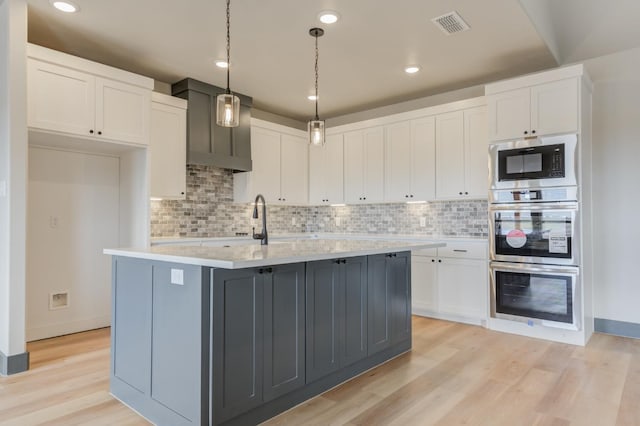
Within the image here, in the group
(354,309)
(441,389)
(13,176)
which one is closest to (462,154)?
(354,309)

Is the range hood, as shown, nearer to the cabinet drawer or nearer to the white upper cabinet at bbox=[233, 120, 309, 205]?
the white upper cabinet at bbox=[233, 120, 309, 205]

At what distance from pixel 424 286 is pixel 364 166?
174cm

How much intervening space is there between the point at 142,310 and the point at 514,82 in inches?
147

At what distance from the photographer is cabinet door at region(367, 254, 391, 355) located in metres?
2.94

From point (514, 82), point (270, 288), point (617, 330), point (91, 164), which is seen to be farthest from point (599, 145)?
point (91, 164)

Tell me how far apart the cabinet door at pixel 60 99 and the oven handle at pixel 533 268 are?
394cm

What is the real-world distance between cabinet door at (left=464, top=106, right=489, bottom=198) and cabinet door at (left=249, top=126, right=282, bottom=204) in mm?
2422

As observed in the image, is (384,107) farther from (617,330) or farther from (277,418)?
(277,418)

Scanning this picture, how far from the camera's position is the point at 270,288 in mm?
2223

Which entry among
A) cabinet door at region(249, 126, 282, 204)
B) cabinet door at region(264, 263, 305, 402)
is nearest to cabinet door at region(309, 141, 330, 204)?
cabinet door at region(249, 126, 282, 204)

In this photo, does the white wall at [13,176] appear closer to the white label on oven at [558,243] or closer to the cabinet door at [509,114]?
the cabinet door at [509,114]

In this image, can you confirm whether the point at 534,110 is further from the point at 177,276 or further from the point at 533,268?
the point at 177,276

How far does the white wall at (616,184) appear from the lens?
12.5 feet

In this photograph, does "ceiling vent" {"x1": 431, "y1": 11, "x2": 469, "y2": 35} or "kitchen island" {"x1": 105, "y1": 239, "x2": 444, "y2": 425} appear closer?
"kitchen island" {"x1": 105, "y1": 239, "x2": 444, "y2": 425}
